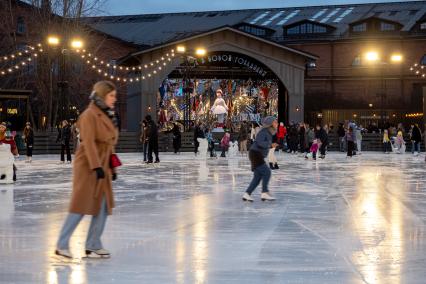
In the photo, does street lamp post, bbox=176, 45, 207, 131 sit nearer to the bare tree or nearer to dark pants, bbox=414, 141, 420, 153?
the bare tree

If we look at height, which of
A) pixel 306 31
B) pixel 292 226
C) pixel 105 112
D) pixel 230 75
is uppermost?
pixel 306 31

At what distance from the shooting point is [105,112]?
723 centimetres

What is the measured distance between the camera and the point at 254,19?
66.1 meters

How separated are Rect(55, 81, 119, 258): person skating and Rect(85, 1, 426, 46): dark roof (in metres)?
53.6

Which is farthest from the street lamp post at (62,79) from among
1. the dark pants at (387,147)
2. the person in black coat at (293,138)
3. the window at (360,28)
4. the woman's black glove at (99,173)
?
the window at (360,28)

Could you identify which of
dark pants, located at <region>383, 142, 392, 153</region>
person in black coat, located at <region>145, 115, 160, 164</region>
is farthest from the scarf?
dark pants, located at <region>383, 142, 392, 153</region>

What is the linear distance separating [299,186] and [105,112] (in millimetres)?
9884

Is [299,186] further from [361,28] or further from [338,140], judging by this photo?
[361,28]

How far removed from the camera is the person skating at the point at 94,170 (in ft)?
23.1

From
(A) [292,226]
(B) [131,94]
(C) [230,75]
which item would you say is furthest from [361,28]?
(A) [292,226]

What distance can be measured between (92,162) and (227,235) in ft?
8.23

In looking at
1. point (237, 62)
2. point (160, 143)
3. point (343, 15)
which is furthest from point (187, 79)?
point (343, 15)

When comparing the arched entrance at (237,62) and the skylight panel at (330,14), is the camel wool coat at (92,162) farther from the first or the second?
the skylight panel at (330,14)

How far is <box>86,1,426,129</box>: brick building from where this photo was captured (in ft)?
193
